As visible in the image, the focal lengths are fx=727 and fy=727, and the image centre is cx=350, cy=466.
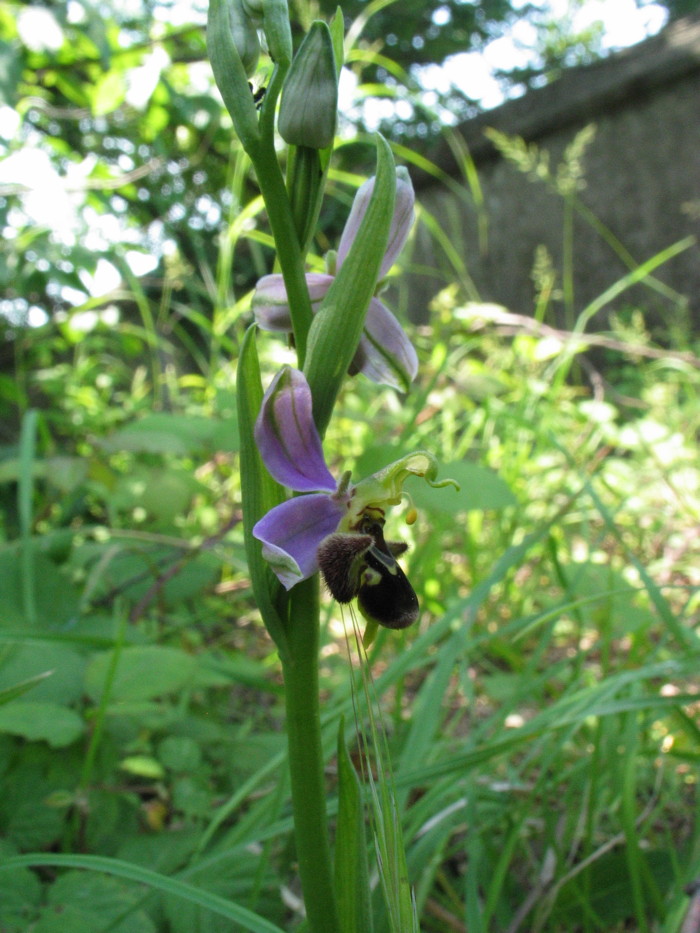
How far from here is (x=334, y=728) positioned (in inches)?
38.4

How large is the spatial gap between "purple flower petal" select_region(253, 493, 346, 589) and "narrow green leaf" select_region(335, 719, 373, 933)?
128 millimetres

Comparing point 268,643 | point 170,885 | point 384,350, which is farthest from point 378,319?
point 268,643

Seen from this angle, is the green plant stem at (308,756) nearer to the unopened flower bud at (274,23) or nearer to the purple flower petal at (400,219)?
the purple flower petal at (400,219)

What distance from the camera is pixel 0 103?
60.9 inches

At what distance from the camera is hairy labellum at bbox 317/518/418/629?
591 millimetres

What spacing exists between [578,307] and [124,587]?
3.29 m

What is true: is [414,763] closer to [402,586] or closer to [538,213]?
[402,586]

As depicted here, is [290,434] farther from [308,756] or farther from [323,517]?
[308,756]

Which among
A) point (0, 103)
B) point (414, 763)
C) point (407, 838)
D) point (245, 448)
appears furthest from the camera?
point (0, 103)

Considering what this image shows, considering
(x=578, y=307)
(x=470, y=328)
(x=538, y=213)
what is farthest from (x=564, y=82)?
(x=470, y=328)

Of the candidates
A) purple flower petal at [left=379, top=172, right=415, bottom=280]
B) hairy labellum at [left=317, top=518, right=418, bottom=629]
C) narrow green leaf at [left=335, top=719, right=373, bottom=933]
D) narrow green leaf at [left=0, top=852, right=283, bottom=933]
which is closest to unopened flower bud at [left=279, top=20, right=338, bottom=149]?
purple flower petal at [left=379, top=172, right=415, bottom=280]

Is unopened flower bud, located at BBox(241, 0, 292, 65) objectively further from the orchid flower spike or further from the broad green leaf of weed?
the broad green leaf of weed

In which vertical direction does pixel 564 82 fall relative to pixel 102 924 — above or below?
above

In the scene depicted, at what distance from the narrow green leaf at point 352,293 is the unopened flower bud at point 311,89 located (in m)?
0.06
